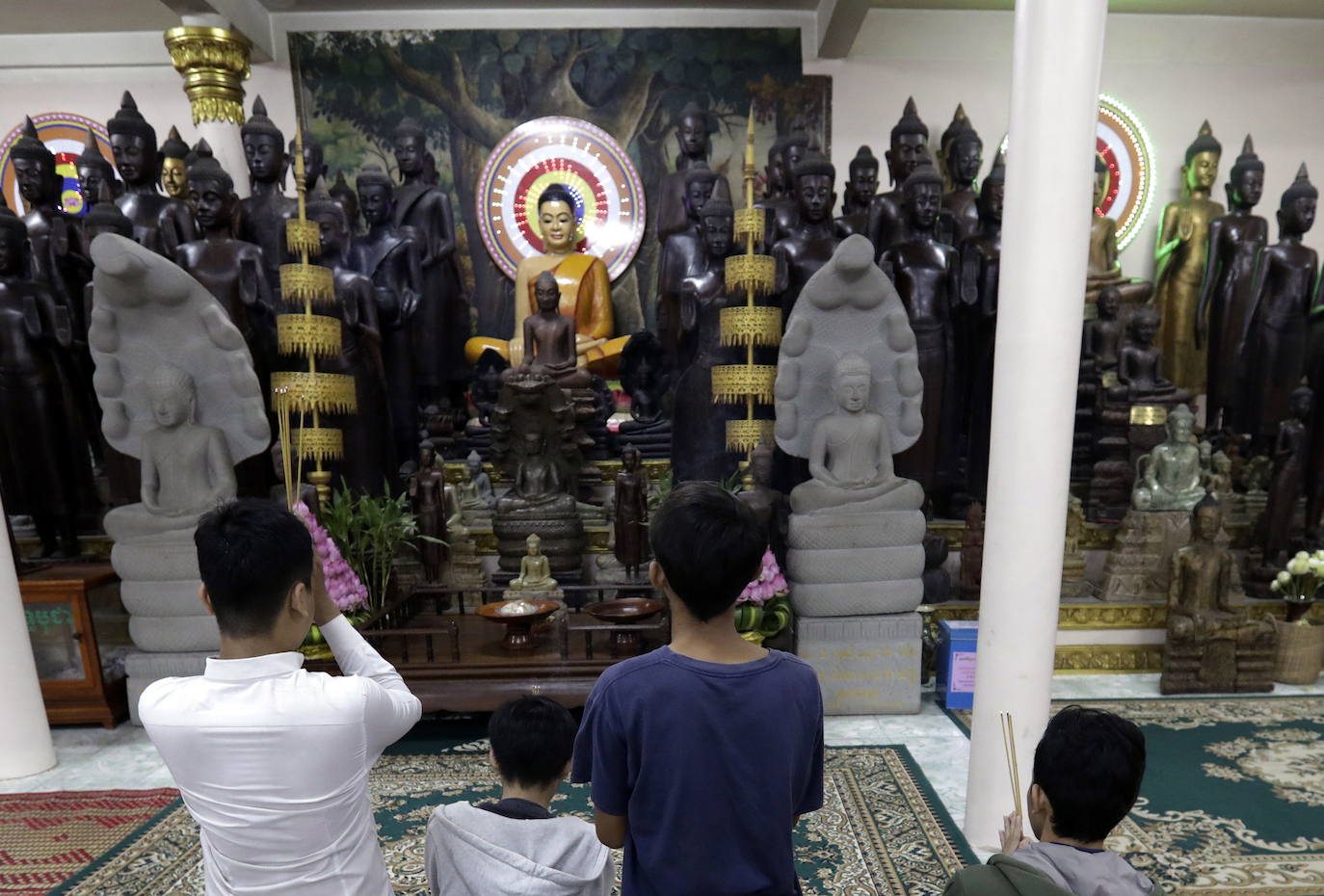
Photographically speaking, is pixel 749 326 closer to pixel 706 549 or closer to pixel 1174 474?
pixel 1174 474

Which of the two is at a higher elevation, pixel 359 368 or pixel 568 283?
pixel 568 283

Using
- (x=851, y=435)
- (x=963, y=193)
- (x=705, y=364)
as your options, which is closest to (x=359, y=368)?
(x=705, y=364)

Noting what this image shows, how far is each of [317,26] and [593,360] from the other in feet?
12.0

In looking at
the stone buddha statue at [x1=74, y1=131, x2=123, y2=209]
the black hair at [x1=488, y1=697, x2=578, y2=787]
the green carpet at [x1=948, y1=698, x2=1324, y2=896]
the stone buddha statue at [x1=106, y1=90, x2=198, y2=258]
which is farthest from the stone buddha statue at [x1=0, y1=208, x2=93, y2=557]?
the green carpet at [x1=948, y1=698, x2=1324, y2=896]

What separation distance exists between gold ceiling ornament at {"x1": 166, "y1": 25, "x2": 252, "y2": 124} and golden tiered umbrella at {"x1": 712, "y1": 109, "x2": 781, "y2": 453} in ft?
12.9

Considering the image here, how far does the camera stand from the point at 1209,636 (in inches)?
160

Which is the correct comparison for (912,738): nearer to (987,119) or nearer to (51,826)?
(51,826)

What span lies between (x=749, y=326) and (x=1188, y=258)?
471 cm

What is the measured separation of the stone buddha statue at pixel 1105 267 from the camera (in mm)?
6383

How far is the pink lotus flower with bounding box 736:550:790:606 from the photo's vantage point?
148 inches

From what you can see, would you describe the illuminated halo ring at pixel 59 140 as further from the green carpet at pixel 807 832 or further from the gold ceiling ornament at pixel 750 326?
the green carpet at pixel 807 832

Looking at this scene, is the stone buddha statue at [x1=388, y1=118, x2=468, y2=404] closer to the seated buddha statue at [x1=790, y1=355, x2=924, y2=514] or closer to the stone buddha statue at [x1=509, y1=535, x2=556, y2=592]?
the stone buddha statue at [x1=509, y1=535, x2=556, y2=592]

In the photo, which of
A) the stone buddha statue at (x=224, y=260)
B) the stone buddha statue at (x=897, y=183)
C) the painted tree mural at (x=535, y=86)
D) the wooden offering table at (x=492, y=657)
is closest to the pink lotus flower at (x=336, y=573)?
the wooden offering table at (x=492, y=657)

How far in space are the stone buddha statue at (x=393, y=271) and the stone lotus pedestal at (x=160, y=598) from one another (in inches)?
90.2
